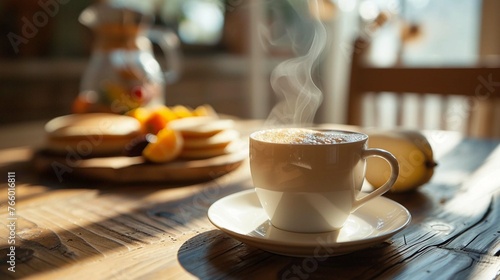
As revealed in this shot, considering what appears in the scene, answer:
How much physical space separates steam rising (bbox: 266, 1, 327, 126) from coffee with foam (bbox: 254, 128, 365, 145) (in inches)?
95.9

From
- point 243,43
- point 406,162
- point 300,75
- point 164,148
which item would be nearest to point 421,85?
point 406,162

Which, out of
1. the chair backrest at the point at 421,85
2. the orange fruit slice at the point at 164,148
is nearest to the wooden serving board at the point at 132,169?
the orange fruit slice at the point at 164,148

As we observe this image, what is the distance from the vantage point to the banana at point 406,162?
0.78 m

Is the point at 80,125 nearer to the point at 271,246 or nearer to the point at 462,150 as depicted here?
the point at 271,246

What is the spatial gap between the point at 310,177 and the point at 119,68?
35.8 inches

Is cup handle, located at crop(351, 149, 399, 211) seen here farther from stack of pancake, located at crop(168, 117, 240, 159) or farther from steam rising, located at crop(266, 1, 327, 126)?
steam rising, located at crop(266, 1, 327, 126)

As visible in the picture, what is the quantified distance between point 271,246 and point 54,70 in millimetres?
2052

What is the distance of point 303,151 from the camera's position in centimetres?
→ 53

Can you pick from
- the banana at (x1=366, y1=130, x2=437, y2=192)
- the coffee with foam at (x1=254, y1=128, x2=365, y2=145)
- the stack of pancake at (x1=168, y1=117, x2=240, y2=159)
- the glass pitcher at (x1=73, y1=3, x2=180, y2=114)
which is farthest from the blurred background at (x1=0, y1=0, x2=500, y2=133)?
the coffee with foam at (x1=254, y1=128, x2=365, y2=145)

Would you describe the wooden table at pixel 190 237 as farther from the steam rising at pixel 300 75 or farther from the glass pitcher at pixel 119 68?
the steam rising at pixel 300 75

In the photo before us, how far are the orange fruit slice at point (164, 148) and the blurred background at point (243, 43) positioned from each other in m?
1.17

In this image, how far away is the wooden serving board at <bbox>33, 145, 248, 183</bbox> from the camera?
90 cm

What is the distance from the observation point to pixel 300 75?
4.10 metres

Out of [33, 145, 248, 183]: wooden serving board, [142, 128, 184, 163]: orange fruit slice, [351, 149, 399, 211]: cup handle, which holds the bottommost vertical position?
[33, 145, 248, 183]: wooden serving board
